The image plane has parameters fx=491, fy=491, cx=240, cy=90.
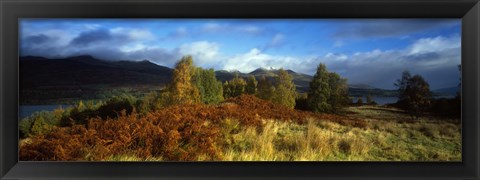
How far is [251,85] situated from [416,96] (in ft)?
4.45

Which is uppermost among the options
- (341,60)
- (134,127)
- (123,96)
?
(341,60)

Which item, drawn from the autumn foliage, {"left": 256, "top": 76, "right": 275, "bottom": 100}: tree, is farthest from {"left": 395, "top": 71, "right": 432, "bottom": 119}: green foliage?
{"left": 256, "top": 76, "right": 275, "bottom": 100}: tree

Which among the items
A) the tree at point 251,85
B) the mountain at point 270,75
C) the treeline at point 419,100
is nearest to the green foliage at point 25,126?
the mountain at point 270,75

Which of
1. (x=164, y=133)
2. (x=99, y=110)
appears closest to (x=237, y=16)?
(x=164, y=133)

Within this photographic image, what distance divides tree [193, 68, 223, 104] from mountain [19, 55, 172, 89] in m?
0.24

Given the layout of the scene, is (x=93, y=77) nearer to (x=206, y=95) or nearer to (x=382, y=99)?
(x=206, y=95)

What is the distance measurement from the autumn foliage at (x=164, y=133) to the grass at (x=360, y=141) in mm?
83

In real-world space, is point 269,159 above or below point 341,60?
below

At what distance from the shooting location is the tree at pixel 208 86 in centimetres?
402

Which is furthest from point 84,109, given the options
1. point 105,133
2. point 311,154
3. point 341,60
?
point 341,60

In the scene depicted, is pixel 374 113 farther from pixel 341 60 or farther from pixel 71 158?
pixel 71 158

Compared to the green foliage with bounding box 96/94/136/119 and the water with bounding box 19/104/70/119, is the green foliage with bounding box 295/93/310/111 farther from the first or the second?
the water with bounding box 19/104/70/119

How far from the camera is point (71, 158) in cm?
398

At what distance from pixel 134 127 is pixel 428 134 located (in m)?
2.42
